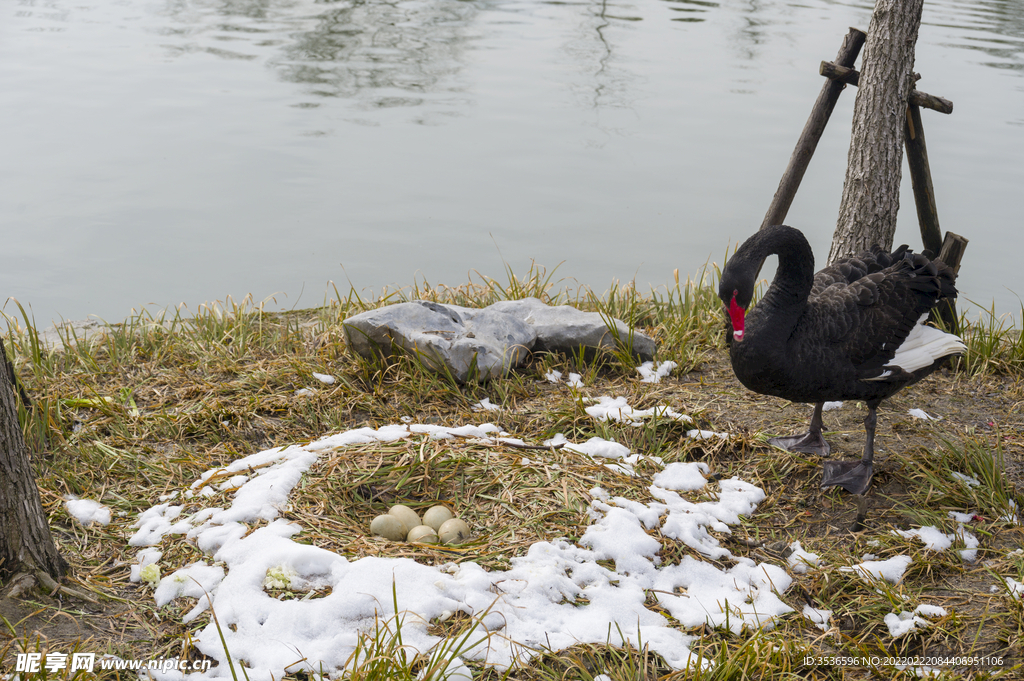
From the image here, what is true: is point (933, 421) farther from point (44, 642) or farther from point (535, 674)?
point (44, 642)

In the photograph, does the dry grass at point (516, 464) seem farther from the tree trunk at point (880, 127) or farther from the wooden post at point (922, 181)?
the tree trunk at point (880, 127)

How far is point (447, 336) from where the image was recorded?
4270 mm

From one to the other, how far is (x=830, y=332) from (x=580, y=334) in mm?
1524

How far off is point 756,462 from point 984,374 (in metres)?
1.86

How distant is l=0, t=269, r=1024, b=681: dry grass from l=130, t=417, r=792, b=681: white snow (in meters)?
0.07

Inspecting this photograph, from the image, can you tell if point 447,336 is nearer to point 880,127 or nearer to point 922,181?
point 880,127

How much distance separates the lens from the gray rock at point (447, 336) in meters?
4.12

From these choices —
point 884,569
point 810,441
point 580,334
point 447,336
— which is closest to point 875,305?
point 810,441

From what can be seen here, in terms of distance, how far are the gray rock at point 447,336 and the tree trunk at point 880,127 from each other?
86.9 inches

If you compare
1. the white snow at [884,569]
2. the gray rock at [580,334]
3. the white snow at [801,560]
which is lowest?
the white snow at [801,560]

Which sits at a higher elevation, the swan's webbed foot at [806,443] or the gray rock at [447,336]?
the gray rock at [447,336]

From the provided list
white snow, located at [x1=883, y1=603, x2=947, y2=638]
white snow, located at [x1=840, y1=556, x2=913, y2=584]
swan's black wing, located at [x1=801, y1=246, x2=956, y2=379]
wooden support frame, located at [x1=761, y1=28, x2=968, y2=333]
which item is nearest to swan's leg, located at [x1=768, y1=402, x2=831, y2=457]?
swan's black wing, located at [x1=801, y1=246, x2=956, y2=379]

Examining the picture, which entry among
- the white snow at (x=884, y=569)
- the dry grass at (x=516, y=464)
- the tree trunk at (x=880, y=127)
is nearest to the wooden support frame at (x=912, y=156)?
the tree trunk at (x=880, y=127)

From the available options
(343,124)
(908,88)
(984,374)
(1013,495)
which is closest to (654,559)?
(1013,495)
